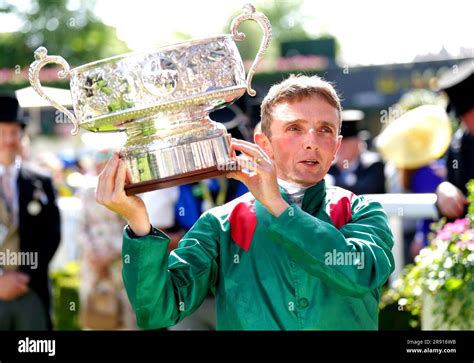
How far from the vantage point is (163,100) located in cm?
205

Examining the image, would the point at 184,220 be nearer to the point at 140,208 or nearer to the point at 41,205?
the point at 41,205

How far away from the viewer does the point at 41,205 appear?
15.4ft

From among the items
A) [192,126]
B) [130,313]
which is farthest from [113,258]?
[192,126]

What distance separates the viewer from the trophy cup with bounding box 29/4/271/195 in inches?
80.7

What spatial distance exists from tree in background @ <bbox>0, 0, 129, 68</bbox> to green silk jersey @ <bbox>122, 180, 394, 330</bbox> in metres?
→ 2.15

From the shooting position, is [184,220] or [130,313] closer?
[184,220]

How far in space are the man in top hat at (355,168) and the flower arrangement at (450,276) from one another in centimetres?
163

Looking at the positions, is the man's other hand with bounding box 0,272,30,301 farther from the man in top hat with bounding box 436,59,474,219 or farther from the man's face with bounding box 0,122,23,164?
the man in top hat with bounding box 436,59,474,219

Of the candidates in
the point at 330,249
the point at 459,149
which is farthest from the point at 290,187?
the point at 459,149

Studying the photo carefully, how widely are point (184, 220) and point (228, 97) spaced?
2.54m

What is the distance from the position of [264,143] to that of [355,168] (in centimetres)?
335

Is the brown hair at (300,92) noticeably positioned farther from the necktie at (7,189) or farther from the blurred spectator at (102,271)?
the blurred spectator at (102,271)

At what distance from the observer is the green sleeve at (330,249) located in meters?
1.98

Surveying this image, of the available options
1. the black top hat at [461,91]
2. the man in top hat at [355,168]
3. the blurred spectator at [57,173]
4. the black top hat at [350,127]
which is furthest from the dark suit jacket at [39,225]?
the blurred spectator at [57,173]
